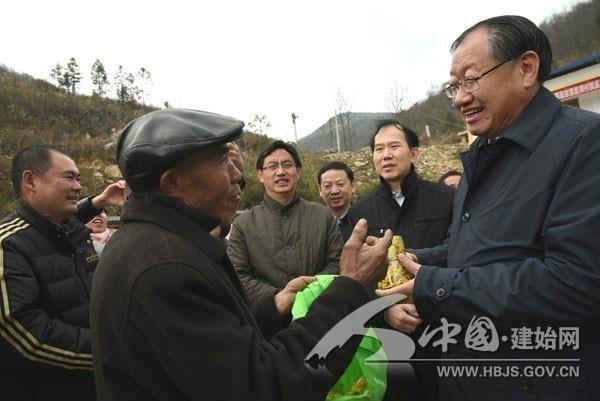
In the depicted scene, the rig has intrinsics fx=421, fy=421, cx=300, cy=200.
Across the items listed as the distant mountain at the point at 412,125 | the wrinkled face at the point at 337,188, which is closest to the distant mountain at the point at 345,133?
the distant mountain at the point at 412,125

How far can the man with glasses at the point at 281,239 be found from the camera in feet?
9.27

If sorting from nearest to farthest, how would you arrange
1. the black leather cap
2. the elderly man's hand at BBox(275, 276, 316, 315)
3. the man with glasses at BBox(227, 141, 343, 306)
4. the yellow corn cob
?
1. the black leather cap
2. the yellow corn cob
3. the elderly man's hand at BBox(275, 276, 316, 315)
4. the man with glasses at BBox(227, 141, 343, 306)

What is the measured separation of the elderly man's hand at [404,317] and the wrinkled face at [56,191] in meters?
2.15

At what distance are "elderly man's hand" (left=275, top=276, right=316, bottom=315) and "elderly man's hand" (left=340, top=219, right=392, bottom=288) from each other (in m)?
0.57

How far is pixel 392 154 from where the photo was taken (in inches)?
125

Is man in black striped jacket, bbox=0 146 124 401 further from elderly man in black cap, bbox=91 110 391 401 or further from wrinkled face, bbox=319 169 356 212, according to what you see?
wrinkled face, bbox=319 169 356 212

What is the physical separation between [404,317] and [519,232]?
58 cm

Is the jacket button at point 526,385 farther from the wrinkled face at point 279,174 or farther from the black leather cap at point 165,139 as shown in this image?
the wrinkled face at point 279,174

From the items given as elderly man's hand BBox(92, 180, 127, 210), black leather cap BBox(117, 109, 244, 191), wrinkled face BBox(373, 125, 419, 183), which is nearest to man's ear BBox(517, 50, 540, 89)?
black leather cap BBox(117, 109, 244, 191)

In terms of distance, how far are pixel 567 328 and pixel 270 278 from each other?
1755 mm

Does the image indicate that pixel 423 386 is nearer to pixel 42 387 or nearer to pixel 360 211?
pixel 360 211

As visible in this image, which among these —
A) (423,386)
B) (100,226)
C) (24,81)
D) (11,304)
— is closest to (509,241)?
(423,386)

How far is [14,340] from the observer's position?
7.04ft

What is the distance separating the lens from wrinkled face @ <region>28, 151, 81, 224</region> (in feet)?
8.78
